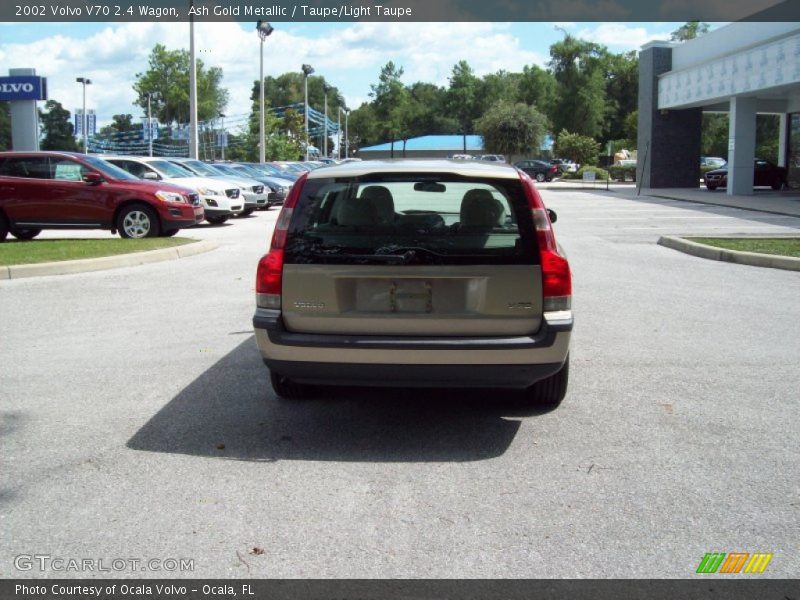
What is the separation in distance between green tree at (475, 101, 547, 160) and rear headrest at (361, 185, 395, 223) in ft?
220

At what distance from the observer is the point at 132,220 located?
15938 millimetres

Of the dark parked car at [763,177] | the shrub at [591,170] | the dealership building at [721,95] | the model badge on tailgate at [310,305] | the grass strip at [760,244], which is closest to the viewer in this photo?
the model badge on tailgate at [310,305]

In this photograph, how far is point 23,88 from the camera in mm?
31844

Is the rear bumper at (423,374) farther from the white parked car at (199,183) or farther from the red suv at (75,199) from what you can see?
the white parked car at (199,183)

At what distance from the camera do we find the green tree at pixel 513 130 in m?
70.5

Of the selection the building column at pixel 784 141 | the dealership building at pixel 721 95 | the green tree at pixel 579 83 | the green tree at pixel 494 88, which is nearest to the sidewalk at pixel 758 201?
the dealership building at pixel 721 95

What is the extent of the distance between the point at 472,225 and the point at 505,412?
134cm

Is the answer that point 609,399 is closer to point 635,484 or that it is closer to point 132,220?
point 635,484

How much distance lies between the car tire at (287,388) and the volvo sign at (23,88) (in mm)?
30017

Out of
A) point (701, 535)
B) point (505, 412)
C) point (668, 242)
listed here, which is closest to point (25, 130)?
point (668, 242)

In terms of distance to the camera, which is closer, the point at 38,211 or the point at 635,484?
the point at 635,484

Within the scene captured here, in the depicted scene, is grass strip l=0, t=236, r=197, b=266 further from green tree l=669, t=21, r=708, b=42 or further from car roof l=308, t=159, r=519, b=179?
green tree l=669, t=21, r=708, b=42

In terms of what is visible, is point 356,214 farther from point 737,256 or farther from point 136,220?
point 136,220

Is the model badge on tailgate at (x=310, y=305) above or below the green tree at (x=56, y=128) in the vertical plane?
below
